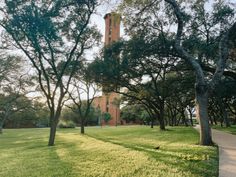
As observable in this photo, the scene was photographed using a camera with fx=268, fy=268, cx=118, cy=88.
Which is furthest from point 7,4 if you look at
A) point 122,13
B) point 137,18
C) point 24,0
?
point 137,18

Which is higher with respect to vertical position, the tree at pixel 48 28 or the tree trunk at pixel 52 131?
the tree at pixel 48 28

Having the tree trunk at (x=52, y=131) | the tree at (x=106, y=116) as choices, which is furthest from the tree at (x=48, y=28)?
the tree at (x=106, y=116)

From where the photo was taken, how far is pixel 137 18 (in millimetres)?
16391

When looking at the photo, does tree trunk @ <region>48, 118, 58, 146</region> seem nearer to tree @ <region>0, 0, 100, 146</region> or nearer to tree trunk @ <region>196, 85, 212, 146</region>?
tree @ <region>0, 0, 100, 146</region>

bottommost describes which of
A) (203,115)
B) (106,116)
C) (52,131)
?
(52,131)

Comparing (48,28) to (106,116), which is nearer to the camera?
(48,28)

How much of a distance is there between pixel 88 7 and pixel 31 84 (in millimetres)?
20659

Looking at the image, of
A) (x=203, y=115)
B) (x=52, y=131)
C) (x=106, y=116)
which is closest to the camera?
(x=203, y=115)

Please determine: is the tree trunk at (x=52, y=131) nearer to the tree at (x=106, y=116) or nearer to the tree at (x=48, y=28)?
the tree at (x=48, y=28)

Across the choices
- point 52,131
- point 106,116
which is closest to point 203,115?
point 52,131

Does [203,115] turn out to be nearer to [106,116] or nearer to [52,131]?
[52,131]

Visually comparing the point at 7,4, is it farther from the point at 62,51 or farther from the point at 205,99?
the point at 205,99

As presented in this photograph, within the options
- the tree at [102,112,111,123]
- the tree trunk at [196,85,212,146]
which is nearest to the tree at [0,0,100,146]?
the tree trunk at [196,85,212,146]

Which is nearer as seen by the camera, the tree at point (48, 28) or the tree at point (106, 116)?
the tree at point (48, 28)
